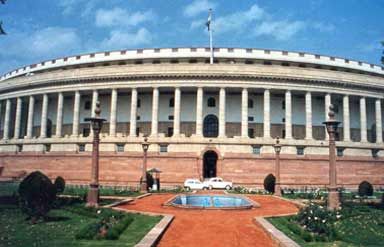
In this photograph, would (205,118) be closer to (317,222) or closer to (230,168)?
(230,168)

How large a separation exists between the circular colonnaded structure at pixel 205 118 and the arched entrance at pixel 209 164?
0.42ft

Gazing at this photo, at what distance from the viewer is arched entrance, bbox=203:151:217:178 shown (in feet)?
157

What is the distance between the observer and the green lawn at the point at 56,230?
1248 cm

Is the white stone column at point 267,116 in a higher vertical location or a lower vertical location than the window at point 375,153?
higher

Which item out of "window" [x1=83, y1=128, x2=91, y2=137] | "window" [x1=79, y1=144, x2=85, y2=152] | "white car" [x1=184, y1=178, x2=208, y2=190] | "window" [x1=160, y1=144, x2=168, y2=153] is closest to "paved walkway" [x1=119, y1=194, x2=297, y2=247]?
"white car" [x1=184, y1=178, x2=208, y2=190]

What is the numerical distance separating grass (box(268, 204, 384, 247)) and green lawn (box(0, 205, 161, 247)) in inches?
217

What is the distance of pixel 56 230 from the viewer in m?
14.8

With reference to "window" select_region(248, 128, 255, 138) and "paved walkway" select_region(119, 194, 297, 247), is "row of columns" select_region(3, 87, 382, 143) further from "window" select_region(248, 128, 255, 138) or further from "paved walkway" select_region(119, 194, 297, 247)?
"paved walkway" select_region(119, 194, 297, 247)

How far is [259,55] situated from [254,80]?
904cm

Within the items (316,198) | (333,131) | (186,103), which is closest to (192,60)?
(186,103)

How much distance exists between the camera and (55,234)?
14.0m

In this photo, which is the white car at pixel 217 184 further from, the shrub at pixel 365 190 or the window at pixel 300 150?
the shrub at pixel 365 190

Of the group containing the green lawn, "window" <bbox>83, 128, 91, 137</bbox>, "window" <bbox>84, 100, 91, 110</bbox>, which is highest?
"window" <bbox>84, 100, 91, 110</bbox>

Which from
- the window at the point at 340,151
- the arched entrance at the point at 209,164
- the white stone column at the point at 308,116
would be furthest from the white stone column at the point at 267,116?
the window at the point at 340,151
